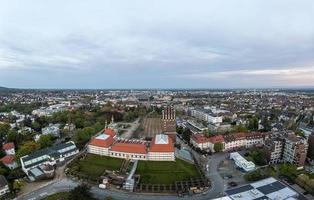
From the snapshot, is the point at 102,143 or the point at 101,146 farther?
the point at 102,143

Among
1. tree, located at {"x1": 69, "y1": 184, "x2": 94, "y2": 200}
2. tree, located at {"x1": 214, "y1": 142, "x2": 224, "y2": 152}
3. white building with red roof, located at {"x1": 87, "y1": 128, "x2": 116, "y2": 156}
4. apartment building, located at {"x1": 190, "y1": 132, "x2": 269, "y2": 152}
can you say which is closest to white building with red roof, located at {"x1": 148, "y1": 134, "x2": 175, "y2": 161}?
white building with red roof, located at {"x1": 87, "y1": 128, "x2": 116, "y2": 156}

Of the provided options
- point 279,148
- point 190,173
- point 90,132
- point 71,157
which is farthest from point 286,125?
point 71,157

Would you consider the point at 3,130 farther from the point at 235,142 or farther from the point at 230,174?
the point at 235,142

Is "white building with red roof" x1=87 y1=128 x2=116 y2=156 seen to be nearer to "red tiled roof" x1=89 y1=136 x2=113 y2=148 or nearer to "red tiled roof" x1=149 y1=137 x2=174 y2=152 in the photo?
"red tiled roof" x1=89 y1=136 x2=113 y2=148

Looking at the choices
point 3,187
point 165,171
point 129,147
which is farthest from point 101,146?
point 3,187

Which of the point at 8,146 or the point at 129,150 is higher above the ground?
the point at 129,150

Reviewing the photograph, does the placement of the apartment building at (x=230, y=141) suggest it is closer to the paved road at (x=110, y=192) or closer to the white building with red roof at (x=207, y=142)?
the white building with red roof at (x=207, y=142)

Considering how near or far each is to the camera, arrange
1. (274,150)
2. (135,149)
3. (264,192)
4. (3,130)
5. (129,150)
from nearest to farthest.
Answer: (264,192)
(135,149)
(129,150)
(274,150)
(3,130)
